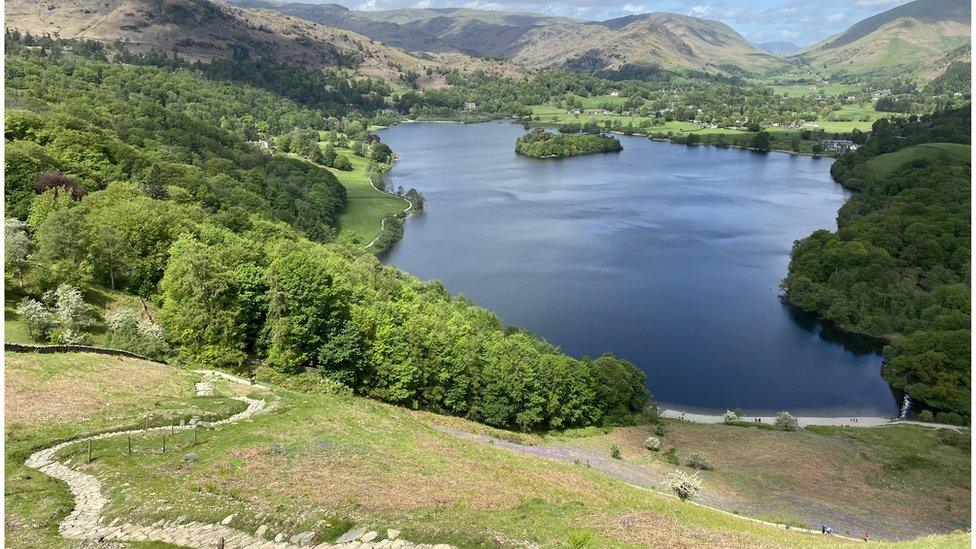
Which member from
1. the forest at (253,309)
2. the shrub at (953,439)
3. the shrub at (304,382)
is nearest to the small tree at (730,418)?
the forest at (253,309)

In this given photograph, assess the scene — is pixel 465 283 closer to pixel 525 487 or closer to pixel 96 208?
pixel 96 208

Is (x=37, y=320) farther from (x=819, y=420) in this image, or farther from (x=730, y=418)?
(x=819, y=420)

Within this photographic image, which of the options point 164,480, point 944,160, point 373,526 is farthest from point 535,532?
point 944,160

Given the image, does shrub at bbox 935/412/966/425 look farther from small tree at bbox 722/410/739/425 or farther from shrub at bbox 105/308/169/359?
shrub at bbox 105/308/169/359

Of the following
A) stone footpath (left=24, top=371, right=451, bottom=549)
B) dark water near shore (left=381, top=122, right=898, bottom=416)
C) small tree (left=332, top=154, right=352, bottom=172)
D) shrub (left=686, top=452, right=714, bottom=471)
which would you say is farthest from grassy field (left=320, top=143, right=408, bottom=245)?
stone footpath (left=24, top=371, right=451, bottom=549)

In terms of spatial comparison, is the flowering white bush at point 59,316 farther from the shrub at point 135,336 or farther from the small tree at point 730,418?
the small tree at point 730,418
